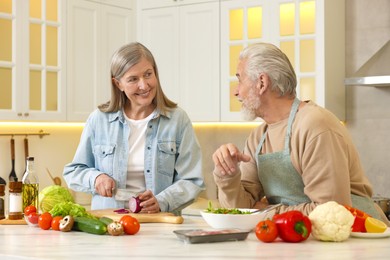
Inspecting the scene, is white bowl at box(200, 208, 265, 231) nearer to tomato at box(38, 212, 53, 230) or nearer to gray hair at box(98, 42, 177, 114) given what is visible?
tomato at box(38, 212, 53, 230)

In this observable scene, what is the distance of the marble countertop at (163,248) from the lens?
2.17 metres

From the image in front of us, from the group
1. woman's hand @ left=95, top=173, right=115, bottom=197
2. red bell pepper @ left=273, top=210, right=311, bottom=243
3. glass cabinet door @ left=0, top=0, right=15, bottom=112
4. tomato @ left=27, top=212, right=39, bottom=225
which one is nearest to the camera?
red bell pepper @ left=273, top=210, right=311, bottom=243

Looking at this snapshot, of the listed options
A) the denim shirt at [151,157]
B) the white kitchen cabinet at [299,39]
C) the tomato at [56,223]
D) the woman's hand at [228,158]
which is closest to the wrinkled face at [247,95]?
the woman's hand at [228,158]

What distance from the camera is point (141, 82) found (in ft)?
10.9

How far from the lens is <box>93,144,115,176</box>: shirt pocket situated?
343cm

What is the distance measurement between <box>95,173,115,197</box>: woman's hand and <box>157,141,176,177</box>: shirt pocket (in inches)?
9.7

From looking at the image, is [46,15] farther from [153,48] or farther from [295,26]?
[295,26]

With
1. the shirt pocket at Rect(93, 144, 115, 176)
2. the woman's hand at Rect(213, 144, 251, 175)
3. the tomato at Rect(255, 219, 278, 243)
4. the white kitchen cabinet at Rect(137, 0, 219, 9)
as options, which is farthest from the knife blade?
the white kitchen cabinet at Rect(137, 0, 219, 9)

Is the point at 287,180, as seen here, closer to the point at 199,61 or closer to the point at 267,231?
the point at 267,231

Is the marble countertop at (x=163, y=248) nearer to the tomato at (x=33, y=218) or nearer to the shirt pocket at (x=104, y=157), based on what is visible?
the tomato at (x=33, y=218)

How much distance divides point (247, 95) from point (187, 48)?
97.6 inches

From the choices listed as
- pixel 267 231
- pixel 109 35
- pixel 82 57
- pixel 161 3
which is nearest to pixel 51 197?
pixel 267 231

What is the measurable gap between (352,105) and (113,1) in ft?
5.86

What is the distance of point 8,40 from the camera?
490 cm
